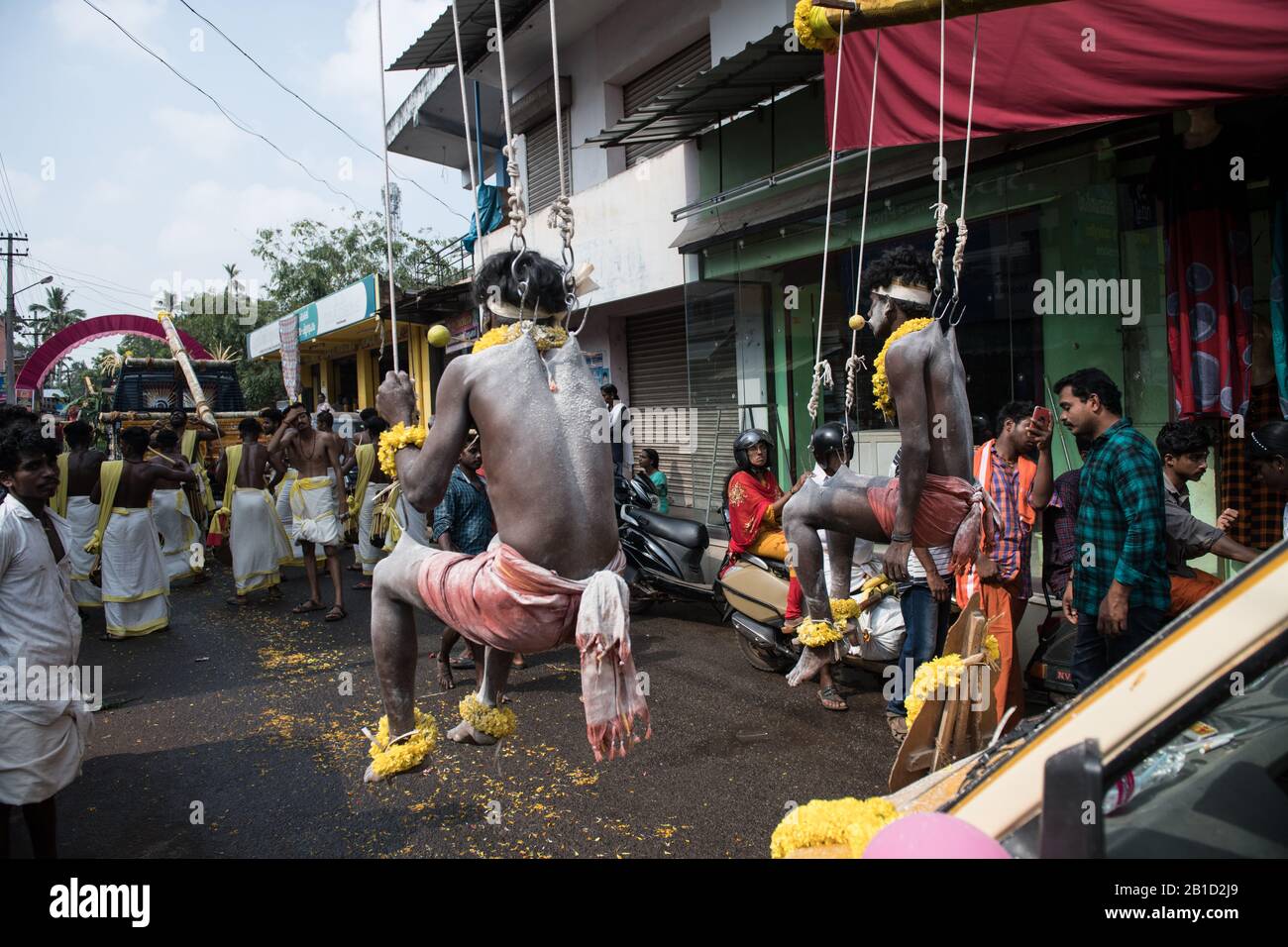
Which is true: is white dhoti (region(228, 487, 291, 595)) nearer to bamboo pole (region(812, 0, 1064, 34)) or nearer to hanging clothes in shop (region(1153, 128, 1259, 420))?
bamboo pole (region(812, 0, 1064, 34))

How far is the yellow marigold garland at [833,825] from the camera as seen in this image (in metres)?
1.50

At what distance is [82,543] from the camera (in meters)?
8.50

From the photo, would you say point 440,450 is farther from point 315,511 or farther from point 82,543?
point 82,543

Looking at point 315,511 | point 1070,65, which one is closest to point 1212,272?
point 1070,65

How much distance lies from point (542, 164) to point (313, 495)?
27.9 ft

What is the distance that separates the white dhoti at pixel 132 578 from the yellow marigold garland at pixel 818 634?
258 inches

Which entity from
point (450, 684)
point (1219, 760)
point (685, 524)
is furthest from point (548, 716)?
point (1219, 760)

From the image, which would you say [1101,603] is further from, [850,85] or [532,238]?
[532,238]

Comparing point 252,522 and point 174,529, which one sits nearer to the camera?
point 252,522

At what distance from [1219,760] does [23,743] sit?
374cm

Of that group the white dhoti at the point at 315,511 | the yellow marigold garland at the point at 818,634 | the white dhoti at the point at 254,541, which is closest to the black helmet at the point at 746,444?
the yellow marigold garland at the point at 818,634

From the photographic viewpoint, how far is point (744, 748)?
4.40 m

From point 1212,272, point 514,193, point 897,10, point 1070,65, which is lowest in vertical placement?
point 514,193

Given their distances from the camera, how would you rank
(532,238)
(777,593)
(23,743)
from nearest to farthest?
(23,743), (777,593), (532,238)
